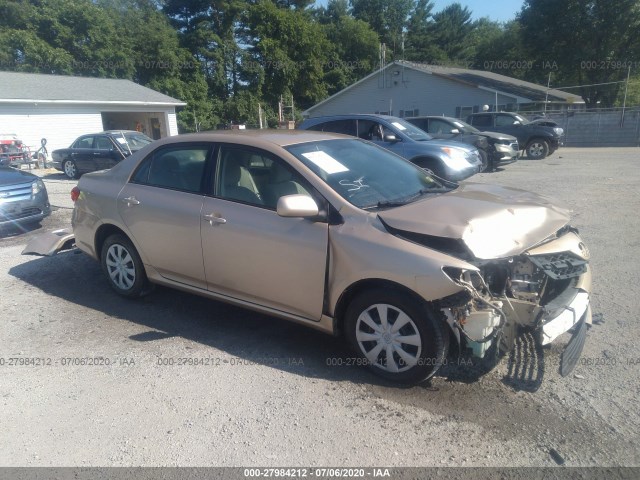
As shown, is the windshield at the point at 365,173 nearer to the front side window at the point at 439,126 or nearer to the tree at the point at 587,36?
the front side window at the point at 439,126

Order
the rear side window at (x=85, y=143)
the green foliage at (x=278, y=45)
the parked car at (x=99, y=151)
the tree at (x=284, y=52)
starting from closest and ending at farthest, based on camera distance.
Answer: the parked car at (x=99, y=151)
the rear side window at (x=85, y=143)
the green foliage at (x=278, y=45)
the tree at (x=284, y=52)

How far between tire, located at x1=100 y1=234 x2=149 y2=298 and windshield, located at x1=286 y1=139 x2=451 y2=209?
6.88 ft

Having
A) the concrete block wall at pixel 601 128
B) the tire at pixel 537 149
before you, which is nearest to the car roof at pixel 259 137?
the tire at pixel 537 149

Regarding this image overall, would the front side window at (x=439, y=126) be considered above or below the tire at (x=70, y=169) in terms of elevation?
above

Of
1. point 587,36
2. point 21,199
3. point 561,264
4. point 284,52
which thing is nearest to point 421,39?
point 284,52

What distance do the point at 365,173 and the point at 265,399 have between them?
1.98 metres

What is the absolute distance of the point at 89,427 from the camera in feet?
10.4

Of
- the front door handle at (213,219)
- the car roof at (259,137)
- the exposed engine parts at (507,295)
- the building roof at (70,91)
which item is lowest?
the exposed engine parts at (507,295)

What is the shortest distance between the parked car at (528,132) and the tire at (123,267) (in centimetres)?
1713

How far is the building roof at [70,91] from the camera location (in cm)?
2270

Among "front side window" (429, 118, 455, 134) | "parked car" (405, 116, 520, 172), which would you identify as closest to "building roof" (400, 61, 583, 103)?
"parked car" (405, 116, 520, 172)

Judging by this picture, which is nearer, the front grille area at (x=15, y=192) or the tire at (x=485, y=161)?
the front grille area at (x=15, y=192)

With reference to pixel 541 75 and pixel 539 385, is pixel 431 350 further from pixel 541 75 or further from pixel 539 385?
pixel 541 75

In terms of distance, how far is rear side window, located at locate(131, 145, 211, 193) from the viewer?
4.50 metres
